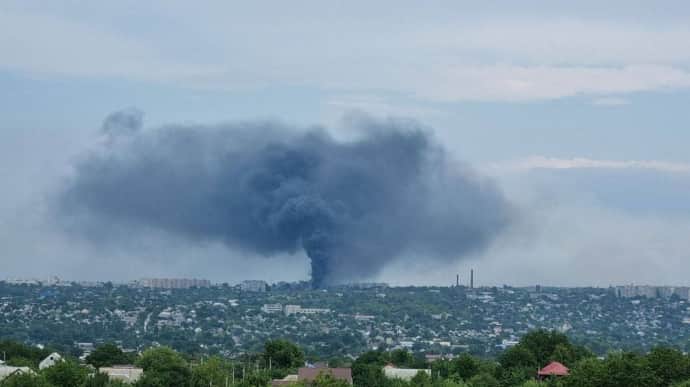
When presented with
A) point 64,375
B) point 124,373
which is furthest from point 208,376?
point 64,375

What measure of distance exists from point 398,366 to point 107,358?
1629 centimetres

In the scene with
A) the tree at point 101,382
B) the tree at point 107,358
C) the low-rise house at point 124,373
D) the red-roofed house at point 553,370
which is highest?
the tree at point 107,358

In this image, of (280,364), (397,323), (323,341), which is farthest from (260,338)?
(280,364)

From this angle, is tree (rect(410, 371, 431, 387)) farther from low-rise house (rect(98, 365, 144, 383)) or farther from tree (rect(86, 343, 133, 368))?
tree (rect(86, 343, 133, 368))

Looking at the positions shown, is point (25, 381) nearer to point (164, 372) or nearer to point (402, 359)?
point (164, 372)

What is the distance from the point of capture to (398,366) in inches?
3199

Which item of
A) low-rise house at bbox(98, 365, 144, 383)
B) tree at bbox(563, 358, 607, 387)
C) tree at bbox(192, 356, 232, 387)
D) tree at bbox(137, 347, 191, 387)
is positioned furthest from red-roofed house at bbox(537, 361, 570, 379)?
low-rise house at bbox(98, 365, 144, 383)

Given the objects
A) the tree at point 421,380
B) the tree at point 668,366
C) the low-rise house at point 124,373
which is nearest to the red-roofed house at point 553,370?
the tree at point 421,380

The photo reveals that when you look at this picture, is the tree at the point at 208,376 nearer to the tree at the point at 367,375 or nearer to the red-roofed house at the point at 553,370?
the tree at the point at 367,375

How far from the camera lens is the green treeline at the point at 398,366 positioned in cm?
5253

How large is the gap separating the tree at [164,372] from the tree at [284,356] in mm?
8168

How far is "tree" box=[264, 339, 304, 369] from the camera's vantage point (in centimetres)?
7573

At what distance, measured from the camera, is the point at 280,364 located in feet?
249

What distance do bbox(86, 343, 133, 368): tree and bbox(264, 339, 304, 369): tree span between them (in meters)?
7.51
